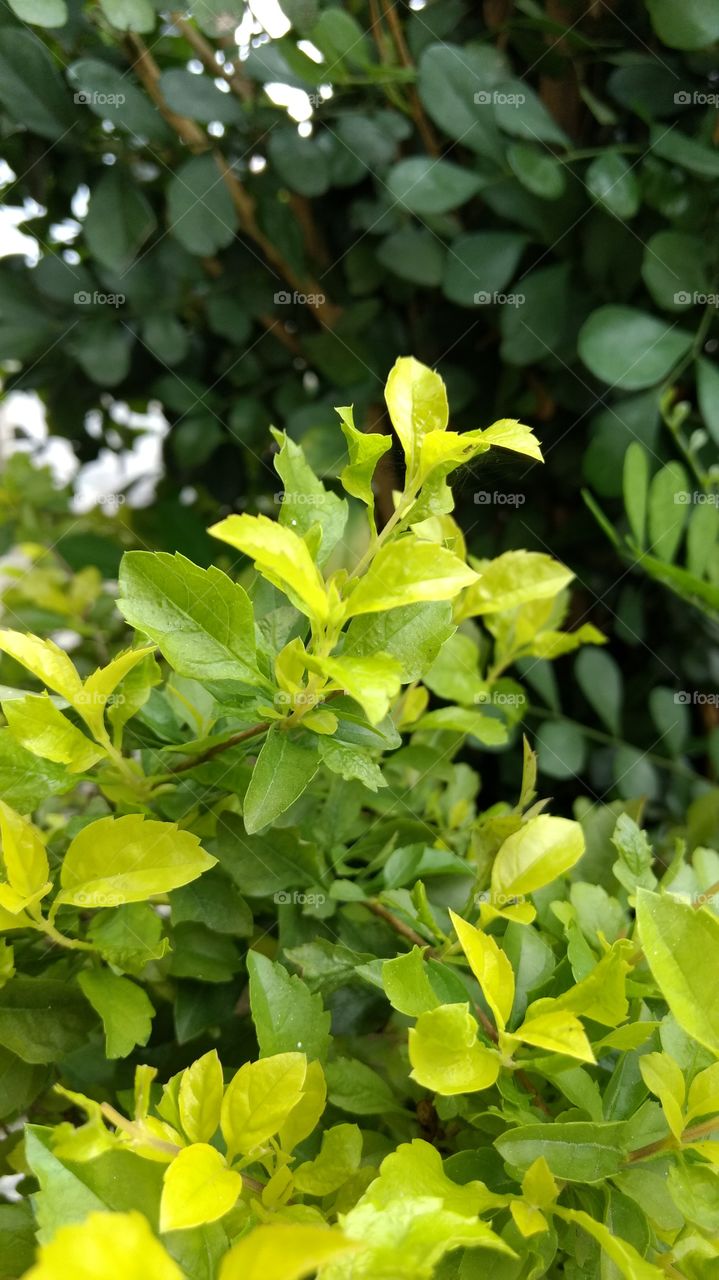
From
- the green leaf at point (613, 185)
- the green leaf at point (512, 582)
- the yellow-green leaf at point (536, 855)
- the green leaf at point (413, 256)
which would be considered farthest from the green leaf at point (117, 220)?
the yellow-green leaf at point (536, 855)

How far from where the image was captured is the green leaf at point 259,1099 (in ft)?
0.73

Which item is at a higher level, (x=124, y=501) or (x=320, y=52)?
(x=320, y=52)

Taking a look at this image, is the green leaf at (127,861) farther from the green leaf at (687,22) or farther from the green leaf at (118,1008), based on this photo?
the green leaf at (687,22)

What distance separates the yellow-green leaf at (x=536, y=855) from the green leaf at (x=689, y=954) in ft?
0.12

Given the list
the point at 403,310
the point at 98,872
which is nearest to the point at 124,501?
the point at 403,310

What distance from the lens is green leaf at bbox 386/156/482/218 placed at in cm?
55

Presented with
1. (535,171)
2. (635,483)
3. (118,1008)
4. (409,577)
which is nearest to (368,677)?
(409,577)

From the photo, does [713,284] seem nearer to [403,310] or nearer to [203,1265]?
[403,310]

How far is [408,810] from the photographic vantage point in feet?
1.24

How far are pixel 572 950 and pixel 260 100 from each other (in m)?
0.56

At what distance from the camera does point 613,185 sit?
0.54 m

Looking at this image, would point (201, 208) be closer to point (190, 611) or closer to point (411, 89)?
point (411, 89)

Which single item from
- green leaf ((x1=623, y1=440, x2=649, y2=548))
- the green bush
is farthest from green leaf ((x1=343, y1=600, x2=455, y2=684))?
green leaf ((x1=623, y1=440, x2=649, y2=548))

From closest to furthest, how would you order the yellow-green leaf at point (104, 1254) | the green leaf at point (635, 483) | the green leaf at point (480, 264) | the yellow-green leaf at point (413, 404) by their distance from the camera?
the yellow-green leaf at point (104, 1254) → the yellow-green leaf at point (413, 404) → the green leaf at point (635, 483) → the green leaf at point (480, 264)
